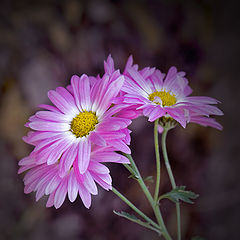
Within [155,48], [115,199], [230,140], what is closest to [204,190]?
[230,140]

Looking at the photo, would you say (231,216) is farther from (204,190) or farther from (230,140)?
(230,140)

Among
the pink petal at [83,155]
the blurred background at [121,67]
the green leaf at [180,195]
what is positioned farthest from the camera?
the blurred background at [121,67]

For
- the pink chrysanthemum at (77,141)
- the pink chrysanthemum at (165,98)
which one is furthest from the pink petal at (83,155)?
the pink chrysanthemum at (165,98)

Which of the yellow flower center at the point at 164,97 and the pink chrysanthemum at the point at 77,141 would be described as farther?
the yellow flower center at the point at 164,97

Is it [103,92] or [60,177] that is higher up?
[103,92]

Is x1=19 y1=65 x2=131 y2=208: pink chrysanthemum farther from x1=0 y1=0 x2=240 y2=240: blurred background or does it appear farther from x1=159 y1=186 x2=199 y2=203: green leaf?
x1=0 y1=0 x2=240 y2=240: blurred background

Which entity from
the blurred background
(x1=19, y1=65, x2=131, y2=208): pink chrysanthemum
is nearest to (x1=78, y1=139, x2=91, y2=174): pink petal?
(x1=19, y1=65, x2=131, y2=208): pink chrysanthemum

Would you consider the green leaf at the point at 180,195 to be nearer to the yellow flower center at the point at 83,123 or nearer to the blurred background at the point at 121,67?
the yellow flower center at the point at 83,123
